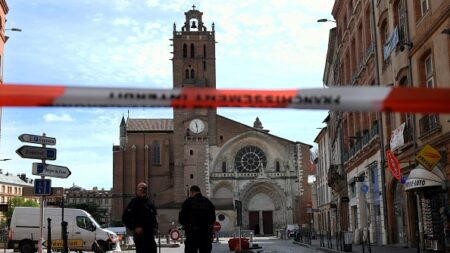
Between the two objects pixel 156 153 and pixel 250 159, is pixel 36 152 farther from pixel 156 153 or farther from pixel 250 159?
pixel 156 153

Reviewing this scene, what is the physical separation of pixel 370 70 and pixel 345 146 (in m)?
11.8

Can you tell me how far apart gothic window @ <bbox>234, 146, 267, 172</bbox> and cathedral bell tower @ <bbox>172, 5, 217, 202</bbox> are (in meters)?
4.06

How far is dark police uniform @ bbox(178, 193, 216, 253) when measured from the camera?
1027cm

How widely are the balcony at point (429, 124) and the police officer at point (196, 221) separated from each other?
389 inches

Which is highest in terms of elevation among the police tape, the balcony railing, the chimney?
the chimney

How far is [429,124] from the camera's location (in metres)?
18.8

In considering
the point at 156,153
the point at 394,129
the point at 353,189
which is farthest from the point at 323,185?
the point at 394,129

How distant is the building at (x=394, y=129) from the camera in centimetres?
1728

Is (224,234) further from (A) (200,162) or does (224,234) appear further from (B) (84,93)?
(B) (84,93)

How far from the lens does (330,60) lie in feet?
155

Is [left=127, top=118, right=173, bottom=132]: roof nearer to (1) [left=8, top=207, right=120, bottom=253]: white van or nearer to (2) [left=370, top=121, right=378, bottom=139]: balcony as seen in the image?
(1) [left=8, top=207, right=120, bottom=253]: white van

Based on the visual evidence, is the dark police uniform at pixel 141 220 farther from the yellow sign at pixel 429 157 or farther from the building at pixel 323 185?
the building at pixel 323 185

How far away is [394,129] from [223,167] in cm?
5501

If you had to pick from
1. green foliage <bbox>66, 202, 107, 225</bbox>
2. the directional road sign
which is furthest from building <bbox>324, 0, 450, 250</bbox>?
green foliage <bbox>66, 202, 107, 225</bbox>
